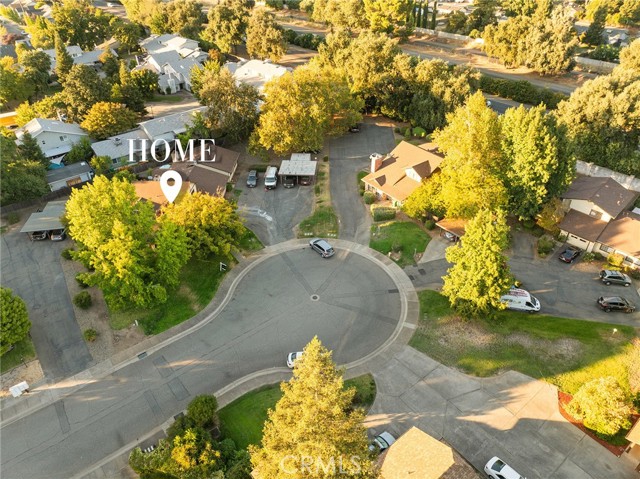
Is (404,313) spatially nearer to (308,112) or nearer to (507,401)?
(507,401)

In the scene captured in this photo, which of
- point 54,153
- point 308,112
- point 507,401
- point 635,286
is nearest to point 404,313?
point 507,401

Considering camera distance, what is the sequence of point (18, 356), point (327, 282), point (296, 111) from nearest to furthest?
1. point (18, 356)
2. point (327, 282)
3. point (296, 111)

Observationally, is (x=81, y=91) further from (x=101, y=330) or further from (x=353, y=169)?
(x=101, y=330)

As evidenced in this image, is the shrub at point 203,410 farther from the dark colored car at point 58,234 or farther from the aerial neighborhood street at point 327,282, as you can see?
the dark colored car at point 58,234

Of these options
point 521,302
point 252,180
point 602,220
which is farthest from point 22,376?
point 602,220

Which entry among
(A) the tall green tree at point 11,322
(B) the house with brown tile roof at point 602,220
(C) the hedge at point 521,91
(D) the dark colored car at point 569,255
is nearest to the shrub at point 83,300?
(A) the tall green tree at point 11,322
